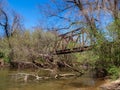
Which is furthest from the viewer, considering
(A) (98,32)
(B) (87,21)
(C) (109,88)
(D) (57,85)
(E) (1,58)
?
(E) (1,58)

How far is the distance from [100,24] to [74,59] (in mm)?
6262

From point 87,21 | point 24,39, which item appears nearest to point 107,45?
point 87,21

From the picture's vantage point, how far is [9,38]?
3844 centimetres

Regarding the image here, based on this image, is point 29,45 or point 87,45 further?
point 29,45

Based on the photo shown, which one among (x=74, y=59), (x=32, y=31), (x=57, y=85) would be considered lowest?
(x=57, y=85)

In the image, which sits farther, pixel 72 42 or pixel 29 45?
pixel 29 45

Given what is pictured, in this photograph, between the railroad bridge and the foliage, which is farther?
the foliage

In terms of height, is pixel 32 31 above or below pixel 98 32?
above

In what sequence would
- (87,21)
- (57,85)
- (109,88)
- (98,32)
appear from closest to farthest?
(109,88) < (57,85) < (98,32) < (87,21)

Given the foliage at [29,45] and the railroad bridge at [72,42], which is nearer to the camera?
the railroad bridge at [72,42]

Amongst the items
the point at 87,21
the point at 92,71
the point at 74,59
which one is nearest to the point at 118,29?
the point at 87,21

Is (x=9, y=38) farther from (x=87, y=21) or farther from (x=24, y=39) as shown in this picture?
(x=87, y=21)

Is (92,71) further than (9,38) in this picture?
No

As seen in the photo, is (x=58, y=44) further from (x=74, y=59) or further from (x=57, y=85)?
(x=57, y=85)
